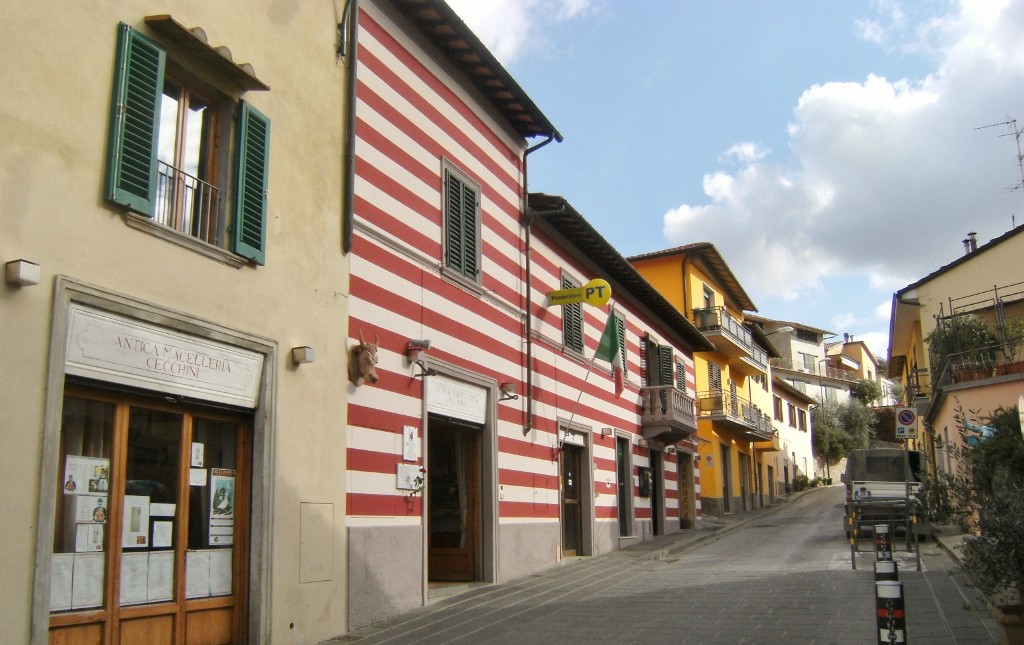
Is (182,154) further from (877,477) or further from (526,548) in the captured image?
(877,477)

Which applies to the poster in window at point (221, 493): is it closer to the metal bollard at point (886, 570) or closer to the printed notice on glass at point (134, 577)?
the printed notice on glass at point (134, 577)

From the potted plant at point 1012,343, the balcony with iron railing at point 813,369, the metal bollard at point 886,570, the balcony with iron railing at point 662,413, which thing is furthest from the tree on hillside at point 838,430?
A: the metal bollard at point 886,570

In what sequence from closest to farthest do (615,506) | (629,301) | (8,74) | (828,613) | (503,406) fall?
(8,74) < (828,613) < (503,406) < (615,506) < (629,301)

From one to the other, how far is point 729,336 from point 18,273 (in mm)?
28691

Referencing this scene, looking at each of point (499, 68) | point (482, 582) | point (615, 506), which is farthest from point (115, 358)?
point (615, 506)

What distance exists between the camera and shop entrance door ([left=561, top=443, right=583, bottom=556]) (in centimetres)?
1756

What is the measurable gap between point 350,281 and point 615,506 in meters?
11.0

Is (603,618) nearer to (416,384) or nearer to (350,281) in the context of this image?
(416,384)

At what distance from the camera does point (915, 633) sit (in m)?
9.13

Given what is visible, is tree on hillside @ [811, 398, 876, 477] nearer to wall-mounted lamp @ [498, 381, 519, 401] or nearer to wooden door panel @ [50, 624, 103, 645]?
wall-mounted lamp @ [498, 381, 519, 401]

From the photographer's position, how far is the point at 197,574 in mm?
8125

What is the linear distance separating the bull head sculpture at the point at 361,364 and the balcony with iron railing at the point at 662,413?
12.8 metres

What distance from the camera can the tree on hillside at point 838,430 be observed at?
5828cm

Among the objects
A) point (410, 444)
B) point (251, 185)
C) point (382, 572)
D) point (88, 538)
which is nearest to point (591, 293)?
point (410, 444)
